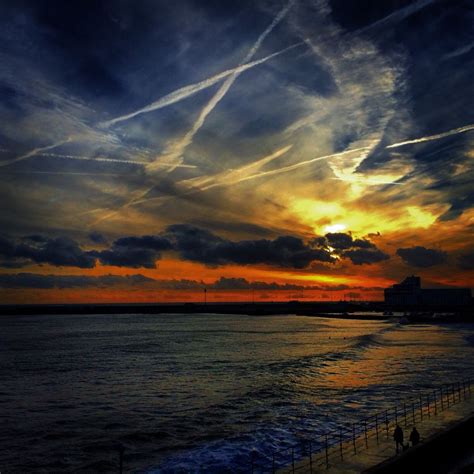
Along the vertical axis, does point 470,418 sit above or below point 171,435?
above

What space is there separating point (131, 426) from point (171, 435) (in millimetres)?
4730

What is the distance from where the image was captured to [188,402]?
4494cm

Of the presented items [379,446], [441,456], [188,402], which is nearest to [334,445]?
[379,446]

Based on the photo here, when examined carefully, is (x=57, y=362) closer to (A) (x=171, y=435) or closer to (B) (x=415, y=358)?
(A) (x=171, y=435)

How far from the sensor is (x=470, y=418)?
27.1 meters

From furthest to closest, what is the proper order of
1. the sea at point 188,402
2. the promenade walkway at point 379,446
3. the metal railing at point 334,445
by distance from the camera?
the sea at point 188,402 < the metal railing at point 334,445 < the promenade walkway at point 379,446

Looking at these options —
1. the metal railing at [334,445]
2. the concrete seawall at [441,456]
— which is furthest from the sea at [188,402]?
the concrete seawall at [441,456]

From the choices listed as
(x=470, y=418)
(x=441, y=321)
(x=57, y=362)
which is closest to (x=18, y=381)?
(x=57, y=362)

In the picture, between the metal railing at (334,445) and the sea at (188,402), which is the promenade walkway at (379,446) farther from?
the sea at (188,402)

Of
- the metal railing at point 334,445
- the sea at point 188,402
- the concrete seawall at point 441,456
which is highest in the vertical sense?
the concrete seawall at point 441,456

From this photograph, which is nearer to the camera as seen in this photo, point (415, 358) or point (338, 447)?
point (338, 447)

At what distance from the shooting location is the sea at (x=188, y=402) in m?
29.3

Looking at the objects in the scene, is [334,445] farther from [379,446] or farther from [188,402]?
[188,402]

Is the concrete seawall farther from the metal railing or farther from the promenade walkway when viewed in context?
the metal railing
